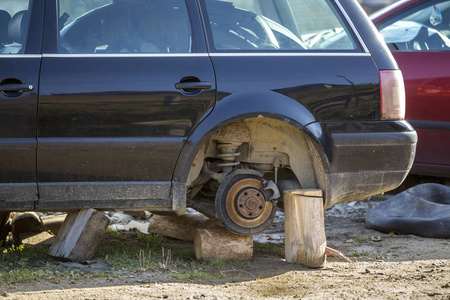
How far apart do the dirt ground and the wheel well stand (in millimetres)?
623

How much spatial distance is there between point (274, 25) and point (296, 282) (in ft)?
5.61

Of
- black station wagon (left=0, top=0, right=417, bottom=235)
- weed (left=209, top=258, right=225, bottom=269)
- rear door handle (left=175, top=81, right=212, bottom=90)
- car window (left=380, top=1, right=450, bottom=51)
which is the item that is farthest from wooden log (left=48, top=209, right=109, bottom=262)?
car window (left=380, top=1, right=450, bottom=51)

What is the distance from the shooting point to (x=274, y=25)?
14.4 ft

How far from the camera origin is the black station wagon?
156 inches

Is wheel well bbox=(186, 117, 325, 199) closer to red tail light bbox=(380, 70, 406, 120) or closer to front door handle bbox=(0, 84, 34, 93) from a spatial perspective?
red tail light bbox=(380, 70, 406, 120)

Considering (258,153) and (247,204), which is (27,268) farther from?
(258,153)

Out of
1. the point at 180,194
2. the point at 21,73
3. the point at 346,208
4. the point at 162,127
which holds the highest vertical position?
the point at 21,73

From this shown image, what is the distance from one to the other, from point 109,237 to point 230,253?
127 cm

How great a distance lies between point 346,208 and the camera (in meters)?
6.71

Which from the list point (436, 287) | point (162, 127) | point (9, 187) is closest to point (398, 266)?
point (436, 287)

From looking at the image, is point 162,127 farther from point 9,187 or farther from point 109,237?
point 109,237

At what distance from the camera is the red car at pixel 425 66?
6016mm

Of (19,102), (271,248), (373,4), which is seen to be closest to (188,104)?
(19,102)

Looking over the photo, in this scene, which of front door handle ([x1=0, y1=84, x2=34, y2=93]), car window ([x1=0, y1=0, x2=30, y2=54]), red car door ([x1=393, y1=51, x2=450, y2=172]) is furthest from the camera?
red car door ([x1=393, y1=51, x2=450, y2=172])
